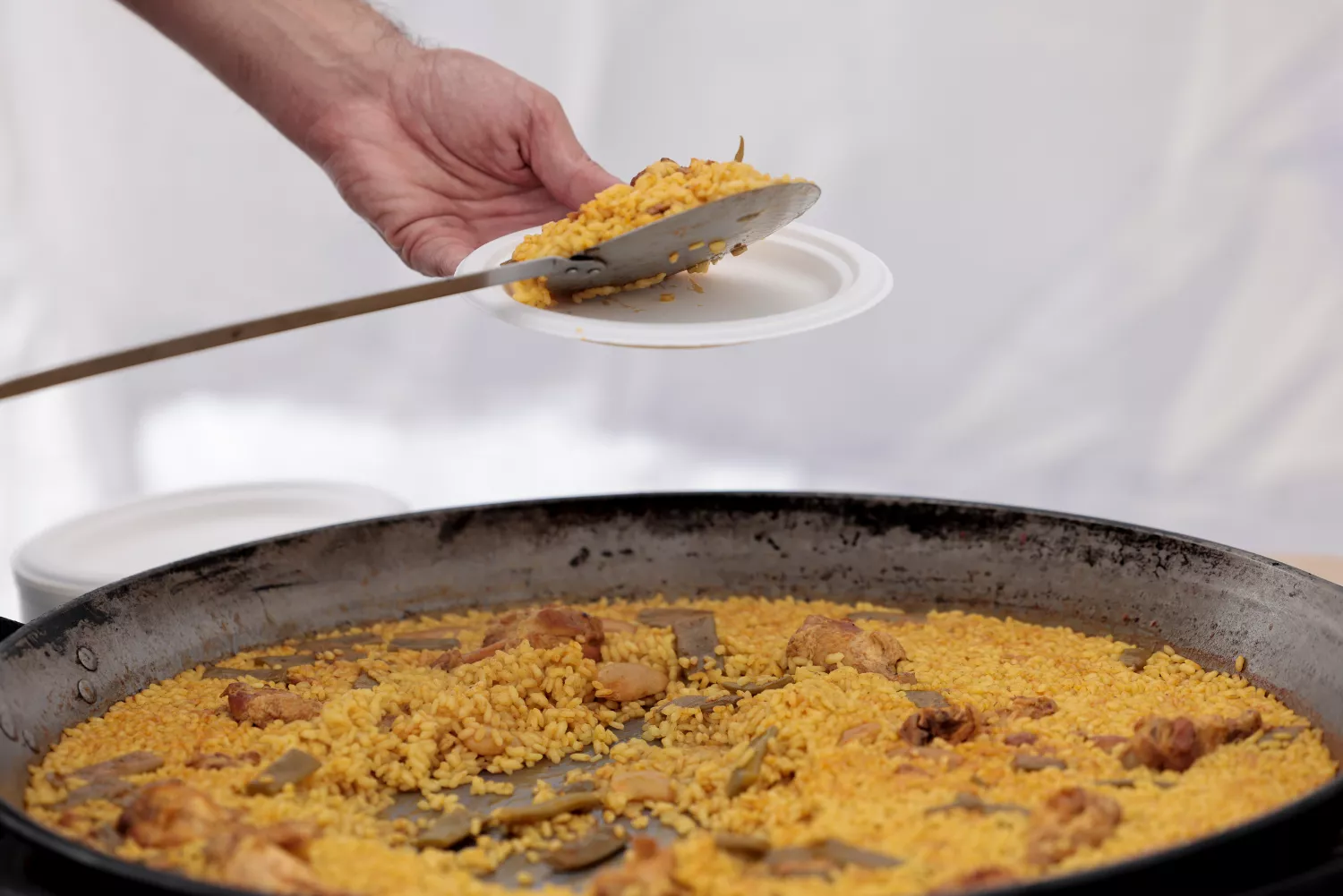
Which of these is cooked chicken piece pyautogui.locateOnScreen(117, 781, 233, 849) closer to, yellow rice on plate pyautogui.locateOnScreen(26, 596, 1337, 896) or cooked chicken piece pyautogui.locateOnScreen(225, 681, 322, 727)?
yellow rice on plate pyautogui.locateOnScreen(26, 596, 1337, 896)

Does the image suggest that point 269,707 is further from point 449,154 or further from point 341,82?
point 341,82

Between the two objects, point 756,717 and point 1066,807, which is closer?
point 1066,807

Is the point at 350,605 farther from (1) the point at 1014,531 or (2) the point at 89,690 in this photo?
(1) the point at 1014,531

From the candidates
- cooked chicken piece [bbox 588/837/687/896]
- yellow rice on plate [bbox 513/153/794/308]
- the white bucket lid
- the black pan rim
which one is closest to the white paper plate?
yellow rice on plate [bbox 513/153/794/308]

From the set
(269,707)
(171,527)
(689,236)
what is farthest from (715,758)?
(171,527)

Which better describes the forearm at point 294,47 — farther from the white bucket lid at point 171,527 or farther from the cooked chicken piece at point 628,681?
the cooked chicken piece at point 628,681

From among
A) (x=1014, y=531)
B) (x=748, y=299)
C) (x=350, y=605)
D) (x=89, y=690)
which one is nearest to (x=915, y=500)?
(x=1014, y=531)

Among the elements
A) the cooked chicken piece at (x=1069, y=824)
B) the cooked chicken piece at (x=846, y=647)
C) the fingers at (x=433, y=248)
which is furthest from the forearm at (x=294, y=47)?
the cooked chicken piece at (x=1069, y=824)
